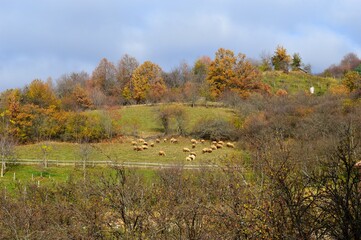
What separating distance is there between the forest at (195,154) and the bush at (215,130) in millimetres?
134

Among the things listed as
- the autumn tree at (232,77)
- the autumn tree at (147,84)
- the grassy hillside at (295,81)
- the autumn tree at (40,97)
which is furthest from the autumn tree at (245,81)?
the autumn tree at (40,97)

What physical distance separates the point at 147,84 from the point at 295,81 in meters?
30.2

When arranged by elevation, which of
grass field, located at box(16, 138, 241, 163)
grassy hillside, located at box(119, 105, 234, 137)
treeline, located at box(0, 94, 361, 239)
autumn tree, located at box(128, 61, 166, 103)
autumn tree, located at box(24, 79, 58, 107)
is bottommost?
grass field, located at box(16, 138, 241, 163)

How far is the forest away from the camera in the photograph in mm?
6867

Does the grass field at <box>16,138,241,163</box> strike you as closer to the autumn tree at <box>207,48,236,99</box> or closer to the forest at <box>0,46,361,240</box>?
the forest at <box>0,46,361,240</box>

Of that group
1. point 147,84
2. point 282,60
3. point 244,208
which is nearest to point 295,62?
point 282,60

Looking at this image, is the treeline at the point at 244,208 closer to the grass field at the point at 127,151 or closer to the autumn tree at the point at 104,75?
the grass field at the point at 127,151

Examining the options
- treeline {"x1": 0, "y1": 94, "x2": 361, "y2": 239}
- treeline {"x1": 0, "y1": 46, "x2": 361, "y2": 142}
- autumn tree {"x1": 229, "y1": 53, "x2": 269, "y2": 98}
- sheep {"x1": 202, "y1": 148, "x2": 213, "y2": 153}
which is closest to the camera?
treeline {"x1": 0, "y1": 94, "x2": 361, "y2": 239}

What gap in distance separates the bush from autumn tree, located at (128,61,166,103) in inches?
762

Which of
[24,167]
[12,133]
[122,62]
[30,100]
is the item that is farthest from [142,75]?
[24,167]

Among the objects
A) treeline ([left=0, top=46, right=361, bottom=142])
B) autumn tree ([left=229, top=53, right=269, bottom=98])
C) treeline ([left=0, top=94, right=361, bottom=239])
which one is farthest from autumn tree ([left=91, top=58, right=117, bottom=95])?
treeline ([left=0, top=94, right=361, bottom=239])

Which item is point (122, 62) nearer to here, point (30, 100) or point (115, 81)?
point (115, 81)

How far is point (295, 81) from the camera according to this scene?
7794 cm

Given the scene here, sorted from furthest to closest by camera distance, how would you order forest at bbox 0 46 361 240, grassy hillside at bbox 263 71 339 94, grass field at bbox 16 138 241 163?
1. grassy hillside at bbox 263 71 339 94
2. grass field at bbox 16 138 241 163
3. forest at bbox 0 46 361 240
